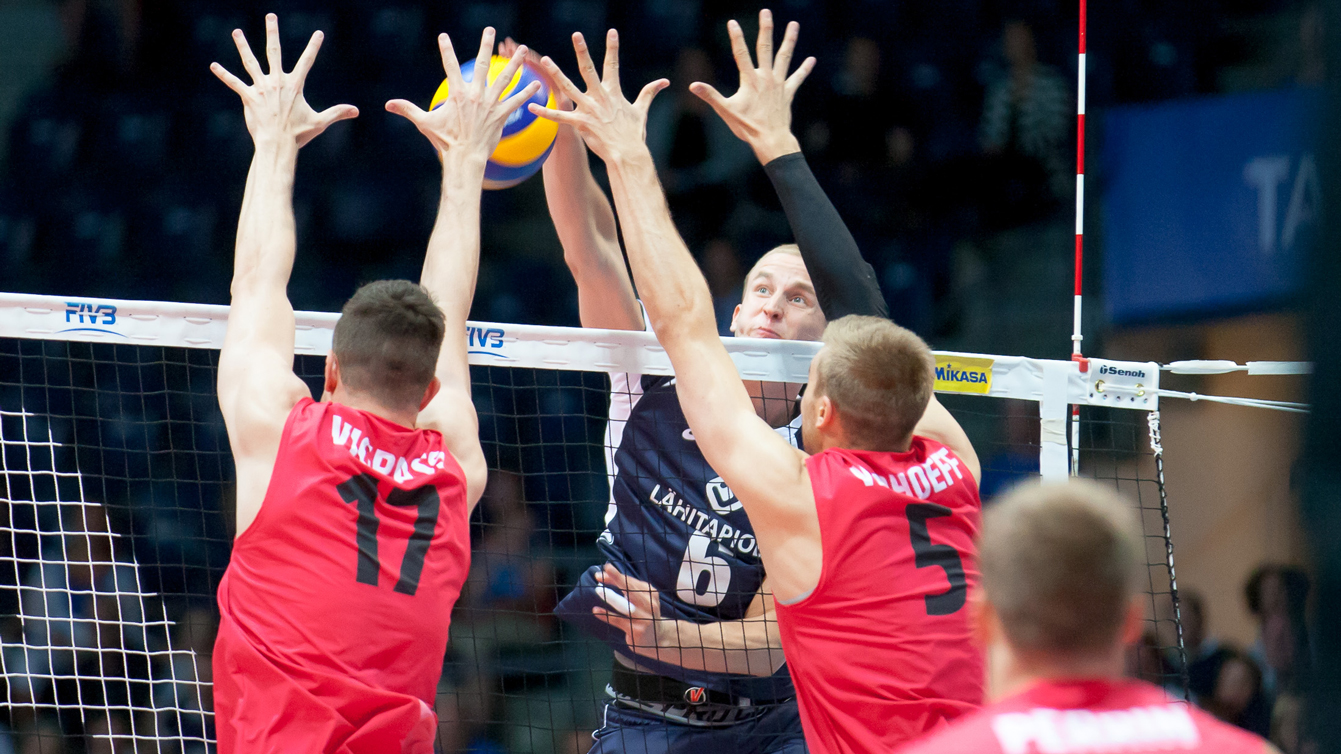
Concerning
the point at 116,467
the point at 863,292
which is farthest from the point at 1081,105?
the point at 116,467

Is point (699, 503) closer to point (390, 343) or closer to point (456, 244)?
point (456, 244)

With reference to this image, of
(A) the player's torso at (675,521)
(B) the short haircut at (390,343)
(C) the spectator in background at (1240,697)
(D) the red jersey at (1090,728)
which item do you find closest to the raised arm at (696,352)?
(B) the short haircut at (390,343)

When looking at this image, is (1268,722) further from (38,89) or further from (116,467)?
(38,89)

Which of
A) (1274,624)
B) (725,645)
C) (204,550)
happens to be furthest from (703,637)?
(204,550)

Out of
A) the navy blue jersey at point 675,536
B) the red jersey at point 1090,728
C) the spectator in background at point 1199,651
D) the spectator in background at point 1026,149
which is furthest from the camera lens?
the spectator in background at point 1026,149

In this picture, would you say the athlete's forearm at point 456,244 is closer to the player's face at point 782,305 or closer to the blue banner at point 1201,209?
the player's face at point 782,305

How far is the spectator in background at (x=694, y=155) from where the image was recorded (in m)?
9.20

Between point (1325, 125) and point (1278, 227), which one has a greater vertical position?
point (1278, 227)

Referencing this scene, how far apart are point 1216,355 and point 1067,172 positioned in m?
1.70

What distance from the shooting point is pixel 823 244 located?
392 centimetres

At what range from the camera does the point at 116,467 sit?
8430 mm

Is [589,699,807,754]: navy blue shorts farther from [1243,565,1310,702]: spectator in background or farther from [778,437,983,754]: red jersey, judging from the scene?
[1243,565,1310,702]: spectator in background

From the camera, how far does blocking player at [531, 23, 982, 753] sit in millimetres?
3137

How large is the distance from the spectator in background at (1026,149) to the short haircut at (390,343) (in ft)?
21.6
